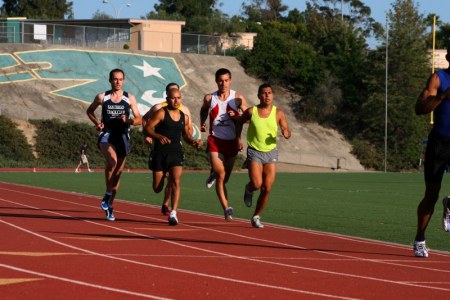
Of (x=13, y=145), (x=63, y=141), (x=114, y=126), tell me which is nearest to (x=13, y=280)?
(x=114, y=126)

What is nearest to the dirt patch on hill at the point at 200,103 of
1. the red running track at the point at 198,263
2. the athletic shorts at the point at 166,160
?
the athletic shorts at the point at 166,160

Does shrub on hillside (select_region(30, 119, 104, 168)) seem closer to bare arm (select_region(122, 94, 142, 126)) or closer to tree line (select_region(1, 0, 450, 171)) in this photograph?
tree line (select_region(1, 0, 450, 171))

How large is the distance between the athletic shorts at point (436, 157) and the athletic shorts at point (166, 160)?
5.49 metres

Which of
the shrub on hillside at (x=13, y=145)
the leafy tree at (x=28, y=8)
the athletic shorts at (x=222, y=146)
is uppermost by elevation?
the leafy tree at (x=28, y=8)

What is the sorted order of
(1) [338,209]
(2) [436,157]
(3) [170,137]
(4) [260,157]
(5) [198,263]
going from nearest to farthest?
(5) [198,263] < (2) [436,157] < (4) [260,157] < (3) [170,137] < (1) [338,209]

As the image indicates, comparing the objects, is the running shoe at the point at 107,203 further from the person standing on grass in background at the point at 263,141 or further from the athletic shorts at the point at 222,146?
the person standing on grass in background at the point at 263,141

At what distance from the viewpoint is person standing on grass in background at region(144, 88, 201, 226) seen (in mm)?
16219

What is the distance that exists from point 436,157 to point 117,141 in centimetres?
658

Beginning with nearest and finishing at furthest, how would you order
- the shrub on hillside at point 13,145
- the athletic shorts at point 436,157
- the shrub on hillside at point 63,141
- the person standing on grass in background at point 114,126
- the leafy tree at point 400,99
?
1. the athletic shorts at point 436,157
2. the person standing on grass in background at point 114,126
3. the shrub on hillside at point 13,145
4. the shrub on hillside at point 63,141
5. the leafy tree at point 400,99

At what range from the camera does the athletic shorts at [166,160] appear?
16.4m

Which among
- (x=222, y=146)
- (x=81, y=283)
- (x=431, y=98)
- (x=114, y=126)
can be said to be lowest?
(x=81, y=283)

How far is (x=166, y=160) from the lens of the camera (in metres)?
16.4

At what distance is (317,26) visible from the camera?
309 ft

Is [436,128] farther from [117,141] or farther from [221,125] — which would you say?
[117,141]
